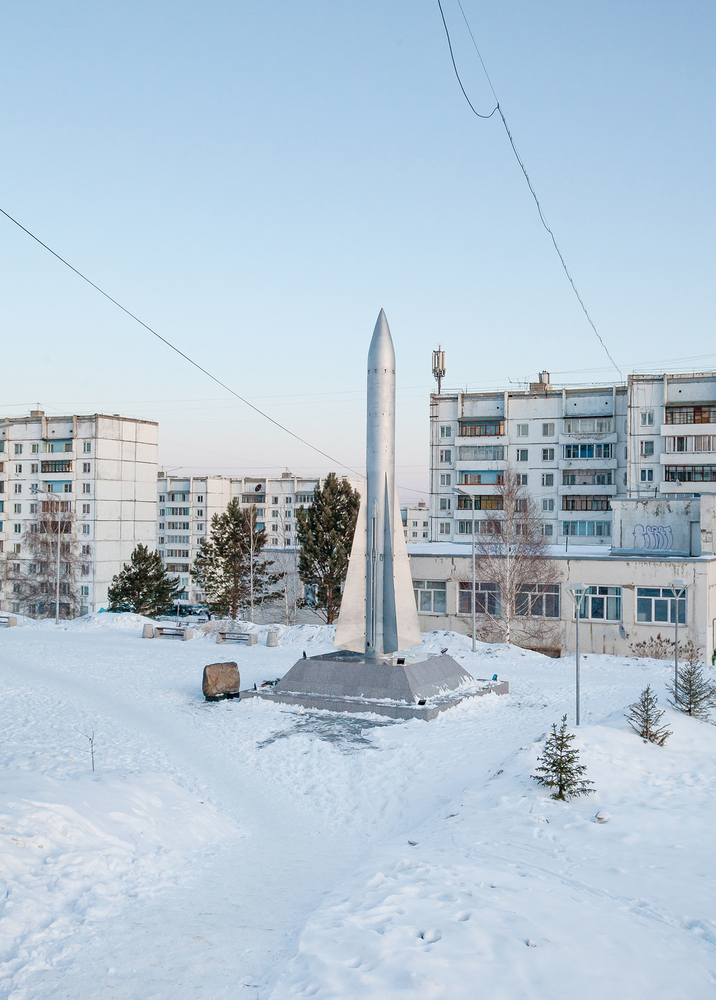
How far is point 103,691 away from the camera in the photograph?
2291cm

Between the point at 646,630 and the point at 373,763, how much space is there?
24.9m

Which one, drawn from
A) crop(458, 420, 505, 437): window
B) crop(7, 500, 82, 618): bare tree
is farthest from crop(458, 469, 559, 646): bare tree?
crop(7, 500, 82, 618): bare tree

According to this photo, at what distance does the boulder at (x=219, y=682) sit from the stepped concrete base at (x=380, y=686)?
414 mm

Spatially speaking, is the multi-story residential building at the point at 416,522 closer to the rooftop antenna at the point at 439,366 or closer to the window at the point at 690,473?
the rooftop antenna at the point at 439,366

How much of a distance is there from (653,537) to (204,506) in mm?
76136

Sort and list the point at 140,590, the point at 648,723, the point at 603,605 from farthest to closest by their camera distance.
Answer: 1. the point at 140,590
2. the point at 603,605
3. the point at 648,723

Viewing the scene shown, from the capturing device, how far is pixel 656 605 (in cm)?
3691

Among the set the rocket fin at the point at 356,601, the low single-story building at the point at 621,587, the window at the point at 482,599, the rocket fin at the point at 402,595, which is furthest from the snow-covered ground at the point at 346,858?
the window at the point at 482,599

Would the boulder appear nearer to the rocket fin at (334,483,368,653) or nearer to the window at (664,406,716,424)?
the rocket fin at (334,483,368,653)

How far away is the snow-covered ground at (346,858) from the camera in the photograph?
23.6 feet

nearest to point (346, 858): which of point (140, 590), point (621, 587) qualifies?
point (621, 587)

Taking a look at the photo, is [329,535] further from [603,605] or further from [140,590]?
[140,590]

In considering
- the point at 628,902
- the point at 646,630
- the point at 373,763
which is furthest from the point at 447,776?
the point at 646,630

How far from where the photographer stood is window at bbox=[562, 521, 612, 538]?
217 ft
